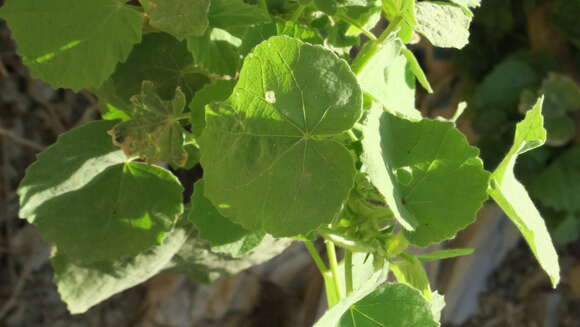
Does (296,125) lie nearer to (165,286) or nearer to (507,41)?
(165,286)

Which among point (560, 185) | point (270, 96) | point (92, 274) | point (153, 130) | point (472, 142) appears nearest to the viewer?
point (270, 96)

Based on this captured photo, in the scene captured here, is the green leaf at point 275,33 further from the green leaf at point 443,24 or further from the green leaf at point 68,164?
the green leaf at point 68,164

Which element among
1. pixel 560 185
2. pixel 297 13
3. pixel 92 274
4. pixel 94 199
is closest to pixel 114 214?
pixel 94 199

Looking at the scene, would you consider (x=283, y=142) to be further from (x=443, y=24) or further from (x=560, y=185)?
(x=560, y=185)

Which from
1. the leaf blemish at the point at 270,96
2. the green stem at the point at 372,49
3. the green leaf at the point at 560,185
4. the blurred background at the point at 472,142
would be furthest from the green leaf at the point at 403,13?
Result: the green leaf at the point at 560,185

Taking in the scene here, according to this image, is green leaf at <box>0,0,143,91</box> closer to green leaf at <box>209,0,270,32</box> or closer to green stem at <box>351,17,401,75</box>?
green leaf at <box>209,0,270,32</box>
